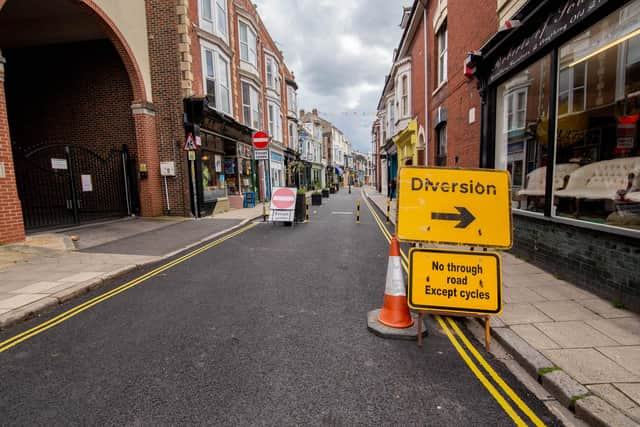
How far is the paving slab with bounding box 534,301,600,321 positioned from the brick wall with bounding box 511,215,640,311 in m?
0.51

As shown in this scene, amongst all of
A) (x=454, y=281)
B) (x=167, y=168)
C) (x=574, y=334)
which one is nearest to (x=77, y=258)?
(x=167, y=168)

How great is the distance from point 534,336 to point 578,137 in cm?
393

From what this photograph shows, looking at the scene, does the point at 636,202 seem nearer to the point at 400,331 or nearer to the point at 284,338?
the point at 400,331

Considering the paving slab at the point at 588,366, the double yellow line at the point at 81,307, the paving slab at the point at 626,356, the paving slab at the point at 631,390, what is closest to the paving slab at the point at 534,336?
the paving slab at the point at 588,366

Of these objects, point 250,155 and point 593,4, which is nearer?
point 593,4

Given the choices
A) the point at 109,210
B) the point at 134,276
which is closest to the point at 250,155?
the point at 109,210

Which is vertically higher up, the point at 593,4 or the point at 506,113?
the point at 593,4

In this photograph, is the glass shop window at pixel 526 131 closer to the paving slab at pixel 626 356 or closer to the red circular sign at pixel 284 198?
the paving slab at pixel 626 356

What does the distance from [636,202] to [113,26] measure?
1406 centimetres

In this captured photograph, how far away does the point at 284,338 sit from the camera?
340cm

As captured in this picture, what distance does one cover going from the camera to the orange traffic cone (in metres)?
3.59

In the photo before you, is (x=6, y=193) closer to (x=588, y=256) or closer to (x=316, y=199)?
(x=588, y=256)

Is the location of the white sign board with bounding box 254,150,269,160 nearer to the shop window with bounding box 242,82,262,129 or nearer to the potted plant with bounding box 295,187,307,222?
the potted plant with bounding box 295,187,307,222

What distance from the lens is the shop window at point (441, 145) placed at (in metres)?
11.8
